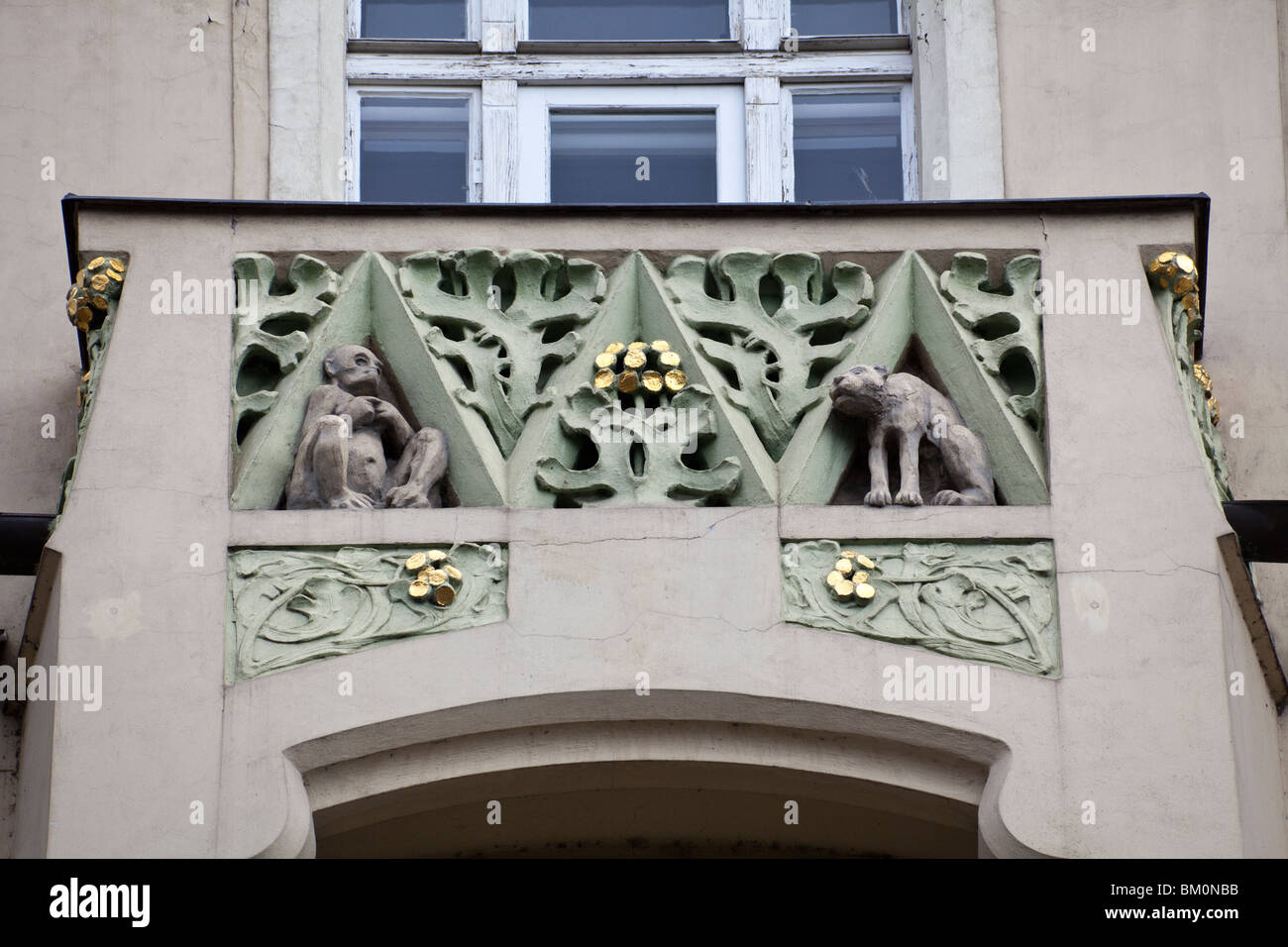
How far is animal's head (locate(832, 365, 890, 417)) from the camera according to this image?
768 centimetres

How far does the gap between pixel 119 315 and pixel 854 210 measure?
221 centimetres

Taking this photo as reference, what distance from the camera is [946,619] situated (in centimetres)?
738

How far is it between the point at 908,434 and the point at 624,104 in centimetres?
211

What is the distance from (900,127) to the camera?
930 cm

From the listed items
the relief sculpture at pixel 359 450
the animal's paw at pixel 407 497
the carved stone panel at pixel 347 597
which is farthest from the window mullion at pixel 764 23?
the carved stone panel at pixel 347 597

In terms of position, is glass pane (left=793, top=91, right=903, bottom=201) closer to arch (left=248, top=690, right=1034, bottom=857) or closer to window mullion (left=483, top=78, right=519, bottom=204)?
window mullion (left=483, top=78, right=519, bottom=204)

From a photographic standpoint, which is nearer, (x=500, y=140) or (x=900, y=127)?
(x=500, y=140)

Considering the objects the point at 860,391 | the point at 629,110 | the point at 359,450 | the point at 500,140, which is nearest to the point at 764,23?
the point at 629,110

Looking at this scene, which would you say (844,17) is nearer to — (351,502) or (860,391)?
(860,391)

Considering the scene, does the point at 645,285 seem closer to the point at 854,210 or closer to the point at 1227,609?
the point at 854,210

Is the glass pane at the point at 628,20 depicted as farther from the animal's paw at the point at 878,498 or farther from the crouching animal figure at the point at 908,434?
the animal's paw at the point at 878,498

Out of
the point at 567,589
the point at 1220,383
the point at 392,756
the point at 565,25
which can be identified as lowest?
the point at 392,756

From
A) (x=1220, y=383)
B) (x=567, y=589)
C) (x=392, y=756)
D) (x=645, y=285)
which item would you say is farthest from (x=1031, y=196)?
(x=392, y=756)

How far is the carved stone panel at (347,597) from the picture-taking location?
24.1 feet
